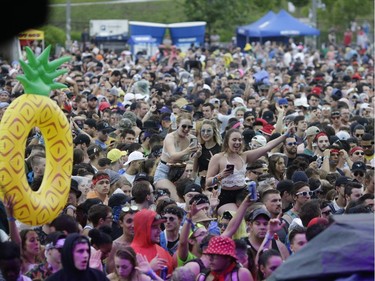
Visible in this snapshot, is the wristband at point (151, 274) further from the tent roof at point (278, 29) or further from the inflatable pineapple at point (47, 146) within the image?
the tent roof at point (278, 29)

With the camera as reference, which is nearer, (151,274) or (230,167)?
(151,274)

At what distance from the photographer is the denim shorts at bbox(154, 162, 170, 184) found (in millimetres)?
13641

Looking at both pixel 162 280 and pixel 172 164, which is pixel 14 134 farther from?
pixel 172 164

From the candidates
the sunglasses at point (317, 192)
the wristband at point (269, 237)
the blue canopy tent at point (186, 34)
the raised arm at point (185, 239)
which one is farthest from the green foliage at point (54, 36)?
the wristband at point (269, 237)

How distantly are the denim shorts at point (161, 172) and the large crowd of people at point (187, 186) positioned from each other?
0.02m

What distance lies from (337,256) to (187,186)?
6.31 m

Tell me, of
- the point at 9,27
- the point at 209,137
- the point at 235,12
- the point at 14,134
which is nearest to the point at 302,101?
the point at 209,137

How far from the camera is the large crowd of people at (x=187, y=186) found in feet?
29.3

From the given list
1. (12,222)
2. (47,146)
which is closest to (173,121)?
(47,146)

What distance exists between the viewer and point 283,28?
48281 mm

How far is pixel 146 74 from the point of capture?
28812 millimetres

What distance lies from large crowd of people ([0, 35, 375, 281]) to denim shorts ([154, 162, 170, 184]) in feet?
0.05

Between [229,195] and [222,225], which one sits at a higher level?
[222,225]

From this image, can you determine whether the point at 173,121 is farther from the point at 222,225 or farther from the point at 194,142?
the point at 222,225
